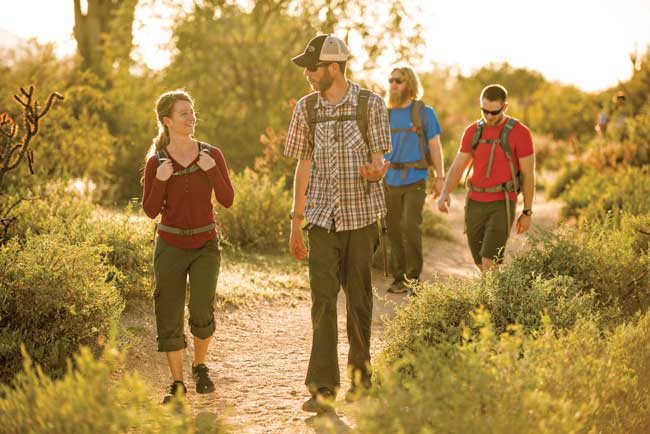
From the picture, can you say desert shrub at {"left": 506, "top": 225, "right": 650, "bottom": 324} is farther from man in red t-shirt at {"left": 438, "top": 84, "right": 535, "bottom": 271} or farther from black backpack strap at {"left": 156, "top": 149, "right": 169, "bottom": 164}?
black backpack strap at {"left": 156, "top": 149, "right": 169, "bottom": 164}

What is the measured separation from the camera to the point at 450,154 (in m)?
23.8

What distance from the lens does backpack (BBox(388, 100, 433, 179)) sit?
7.75m

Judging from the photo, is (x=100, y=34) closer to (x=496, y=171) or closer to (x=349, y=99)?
(x=496, y=171)

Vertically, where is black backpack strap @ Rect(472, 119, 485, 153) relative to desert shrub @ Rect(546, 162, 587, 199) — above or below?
above

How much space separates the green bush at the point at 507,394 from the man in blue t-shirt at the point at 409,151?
3732 millimetres

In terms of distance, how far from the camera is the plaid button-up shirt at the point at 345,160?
190 inches

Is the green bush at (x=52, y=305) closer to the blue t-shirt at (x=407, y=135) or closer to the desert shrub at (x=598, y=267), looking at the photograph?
the desert shrub at (x=598, y=267)

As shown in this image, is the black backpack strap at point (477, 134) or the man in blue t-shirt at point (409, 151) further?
the man in blue t-shirt at point (409, 151)

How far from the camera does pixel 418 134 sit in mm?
7789

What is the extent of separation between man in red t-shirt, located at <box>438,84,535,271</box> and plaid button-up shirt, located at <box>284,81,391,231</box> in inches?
72.3

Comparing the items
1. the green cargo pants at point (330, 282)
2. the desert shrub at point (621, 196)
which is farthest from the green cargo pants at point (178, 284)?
the desert shrub at point (621, 196)

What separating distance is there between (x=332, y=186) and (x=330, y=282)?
0.56m

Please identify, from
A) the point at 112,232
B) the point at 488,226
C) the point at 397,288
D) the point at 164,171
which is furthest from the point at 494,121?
the point at 112,232

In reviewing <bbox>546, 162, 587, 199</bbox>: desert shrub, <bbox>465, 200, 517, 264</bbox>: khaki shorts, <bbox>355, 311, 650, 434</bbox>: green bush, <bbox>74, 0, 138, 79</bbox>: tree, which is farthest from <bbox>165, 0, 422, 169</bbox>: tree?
<bbox>355, 311, 650, 434</bbox>: green bush
